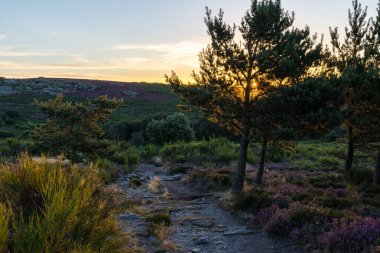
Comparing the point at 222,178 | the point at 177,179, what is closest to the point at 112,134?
the point at 177,179

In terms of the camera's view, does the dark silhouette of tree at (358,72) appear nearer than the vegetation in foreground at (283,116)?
No

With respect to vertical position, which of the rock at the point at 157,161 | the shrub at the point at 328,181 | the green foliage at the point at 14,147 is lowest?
the rock at the point at 157,161

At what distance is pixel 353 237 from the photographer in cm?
735

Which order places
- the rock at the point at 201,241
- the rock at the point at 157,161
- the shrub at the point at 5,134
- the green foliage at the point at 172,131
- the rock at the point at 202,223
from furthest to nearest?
the shrub at the point at 5,134
the green foliage at the point at 172,131
the rock at the point at 157,161
the rock at the point at 202,223
the rock at the point at 201,241

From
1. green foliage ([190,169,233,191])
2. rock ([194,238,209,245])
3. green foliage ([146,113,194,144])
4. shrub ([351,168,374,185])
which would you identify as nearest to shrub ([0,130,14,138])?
green foliage ([146,113,194,144])

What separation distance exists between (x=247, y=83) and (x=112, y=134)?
3156 cm

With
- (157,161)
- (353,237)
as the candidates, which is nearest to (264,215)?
(353,237)

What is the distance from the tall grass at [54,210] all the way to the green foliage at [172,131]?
3050 cm

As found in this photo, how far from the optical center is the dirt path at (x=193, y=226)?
8.85m

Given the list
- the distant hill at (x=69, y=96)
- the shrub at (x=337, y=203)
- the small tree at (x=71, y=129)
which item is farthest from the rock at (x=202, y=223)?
the distant hill at (x=69, y=96)

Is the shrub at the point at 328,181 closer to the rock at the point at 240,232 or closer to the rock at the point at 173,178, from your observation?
the rock at the point at 240,232

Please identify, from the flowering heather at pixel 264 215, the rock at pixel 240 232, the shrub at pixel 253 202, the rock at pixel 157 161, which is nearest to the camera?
the rock at pixel 240 232

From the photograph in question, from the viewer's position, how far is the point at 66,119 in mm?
18359

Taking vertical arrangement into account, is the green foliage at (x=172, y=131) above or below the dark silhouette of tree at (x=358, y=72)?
below
